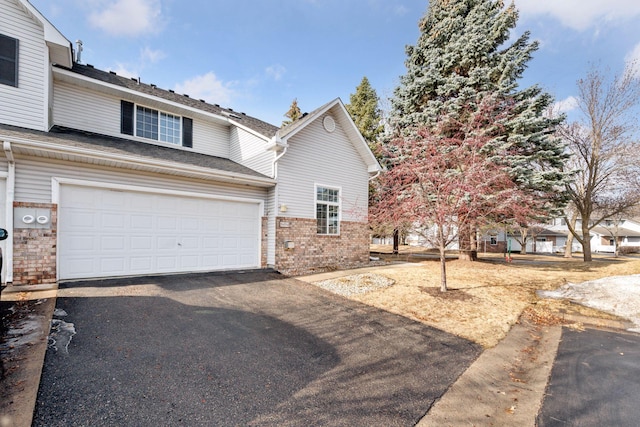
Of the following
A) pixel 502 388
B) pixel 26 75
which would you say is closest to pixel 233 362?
pixel 502 388

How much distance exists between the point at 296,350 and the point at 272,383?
90cm

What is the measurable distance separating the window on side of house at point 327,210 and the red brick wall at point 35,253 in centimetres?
736

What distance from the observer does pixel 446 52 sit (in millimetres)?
13688

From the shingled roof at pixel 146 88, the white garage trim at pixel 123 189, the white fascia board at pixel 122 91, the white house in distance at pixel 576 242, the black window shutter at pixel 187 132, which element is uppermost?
the shingled roof at pixel 146 88

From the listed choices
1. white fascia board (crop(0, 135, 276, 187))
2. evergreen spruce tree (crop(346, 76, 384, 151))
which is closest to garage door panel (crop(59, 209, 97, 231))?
white fascia board (crop(0, 135, 276, 187))

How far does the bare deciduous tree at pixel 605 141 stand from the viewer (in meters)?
15.2

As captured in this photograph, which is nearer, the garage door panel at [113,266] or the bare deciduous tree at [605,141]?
the garage door panel at [113,266]

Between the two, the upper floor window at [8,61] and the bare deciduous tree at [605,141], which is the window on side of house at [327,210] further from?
the bare deciduous tree at [605,141]

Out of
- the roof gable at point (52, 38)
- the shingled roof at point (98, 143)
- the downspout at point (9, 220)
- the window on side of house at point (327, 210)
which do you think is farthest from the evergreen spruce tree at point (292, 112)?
the downspout at point (9, 220)

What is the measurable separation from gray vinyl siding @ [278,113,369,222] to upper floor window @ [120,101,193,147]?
3.82 m

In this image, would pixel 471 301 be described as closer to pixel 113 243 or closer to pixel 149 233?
pixel 149 233

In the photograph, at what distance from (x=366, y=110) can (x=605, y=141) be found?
1351 centimetres

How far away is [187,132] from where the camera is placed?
34.0ft

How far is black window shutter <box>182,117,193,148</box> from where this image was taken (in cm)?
1028
